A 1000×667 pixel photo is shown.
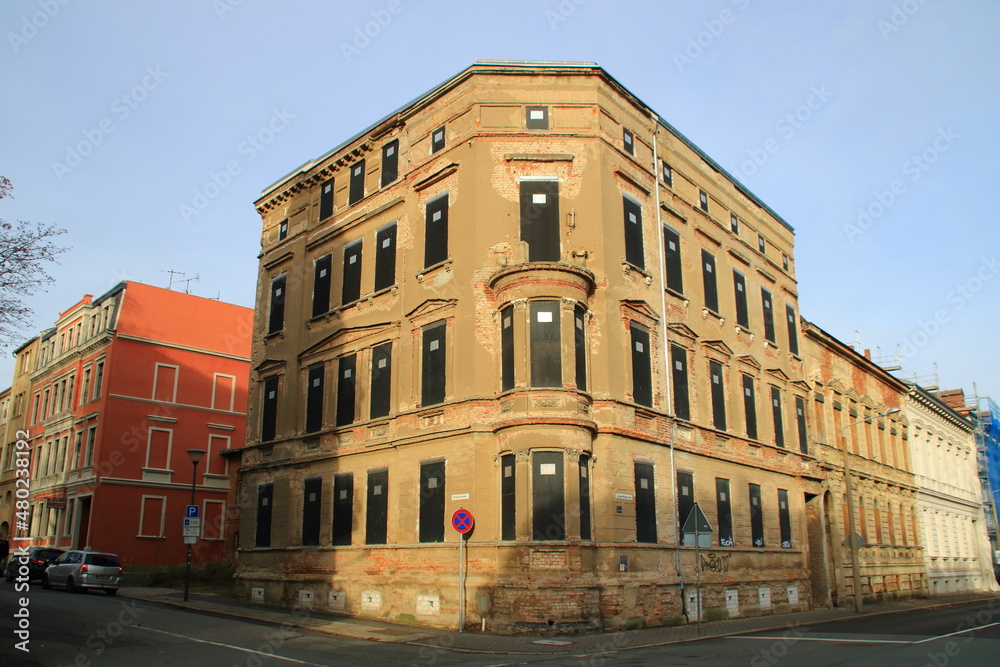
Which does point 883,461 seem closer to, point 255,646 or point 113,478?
point 255,646

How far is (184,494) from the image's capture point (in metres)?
44.6

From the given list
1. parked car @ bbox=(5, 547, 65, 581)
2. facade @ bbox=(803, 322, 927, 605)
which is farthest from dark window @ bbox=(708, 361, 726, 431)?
parked car @ bbox=(5, 547, 65, 581)

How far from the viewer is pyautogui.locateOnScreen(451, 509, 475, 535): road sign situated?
20.0 meters

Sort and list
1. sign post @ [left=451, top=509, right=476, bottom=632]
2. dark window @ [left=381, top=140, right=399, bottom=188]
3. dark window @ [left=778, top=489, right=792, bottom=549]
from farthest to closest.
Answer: dark window @ [left=778, top=489, right=792, bottom=549]
dark window @ [left=381, top=140, right=399, bottom=188]
sign post @ [left=451, top=509, right=476, bottom=632]

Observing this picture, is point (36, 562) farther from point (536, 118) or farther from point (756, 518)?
point (756, 518)

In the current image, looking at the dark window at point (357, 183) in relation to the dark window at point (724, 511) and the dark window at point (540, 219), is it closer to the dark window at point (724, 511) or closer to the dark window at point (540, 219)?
the dark window at point (540, 219)

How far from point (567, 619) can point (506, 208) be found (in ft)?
38.2

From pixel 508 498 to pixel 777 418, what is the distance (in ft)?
51.8

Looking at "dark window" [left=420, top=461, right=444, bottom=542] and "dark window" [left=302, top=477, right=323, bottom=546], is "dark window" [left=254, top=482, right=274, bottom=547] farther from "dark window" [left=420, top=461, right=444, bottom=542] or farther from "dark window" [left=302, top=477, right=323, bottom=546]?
"dark window" [left=420, top=461, right=444, bottom=542]

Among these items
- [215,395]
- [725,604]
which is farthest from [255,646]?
[215,395]

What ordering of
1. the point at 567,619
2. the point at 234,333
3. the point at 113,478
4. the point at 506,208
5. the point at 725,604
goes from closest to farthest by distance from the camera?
the point at 567,619 → the point at 506,208 → the point at 725,604 → the point at 113,478 → the point at 234,333

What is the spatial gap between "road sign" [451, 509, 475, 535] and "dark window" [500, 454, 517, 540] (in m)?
0.87

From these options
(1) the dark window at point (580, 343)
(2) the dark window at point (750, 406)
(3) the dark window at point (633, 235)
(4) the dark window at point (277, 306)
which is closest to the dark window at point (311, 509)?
(4) the dark window at point (277, 306)

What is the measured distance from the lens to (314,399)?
28.1 meters
